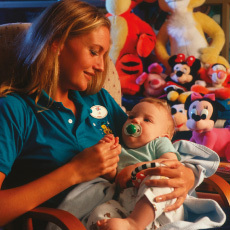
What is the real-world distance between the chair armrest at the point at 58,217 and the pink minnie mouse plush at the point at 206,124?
137 cm

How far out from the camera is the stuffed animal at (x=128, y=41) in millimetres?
2775

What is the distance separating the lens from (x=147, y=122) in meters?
1.44

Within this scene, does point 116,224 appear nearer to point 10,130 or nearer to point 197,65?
point 10,130

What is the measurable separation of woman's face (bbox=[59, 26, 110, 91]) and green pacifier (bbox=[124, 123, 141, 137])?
0.85 ft

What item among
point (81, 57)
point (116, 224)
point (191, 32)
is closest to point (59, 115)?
point (81, 57)

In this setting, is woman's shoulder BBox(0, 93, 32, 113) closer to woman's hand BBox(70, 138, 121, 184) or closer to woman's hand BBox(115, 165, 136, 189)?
woman's hand BBox(70, 138, 121, 184)

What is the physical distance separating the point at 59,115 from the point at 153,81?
5.23 ft

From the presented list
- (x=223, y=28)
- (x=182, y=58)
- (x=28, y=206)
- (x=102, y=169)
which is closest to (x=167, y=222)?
(x=102, y=169)

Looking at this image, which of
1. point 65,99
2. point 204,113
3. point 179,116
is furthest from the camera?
point 179,116

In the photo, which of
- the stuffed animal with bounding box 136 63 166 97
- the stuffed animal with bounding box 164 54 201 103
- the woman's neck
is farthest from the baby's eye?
the stuffed animal with bounding box 136 63 166 97

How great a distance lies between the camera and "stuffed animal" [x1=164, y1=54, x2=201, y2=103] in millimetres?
2629

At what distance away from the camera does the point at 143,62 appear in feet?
10.0

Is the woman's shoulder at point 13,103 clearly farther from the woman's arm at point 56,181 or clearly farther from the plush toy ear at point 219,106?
the plush toy ear at point 219,106

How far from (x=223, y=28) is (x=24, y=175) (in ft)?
7.50
